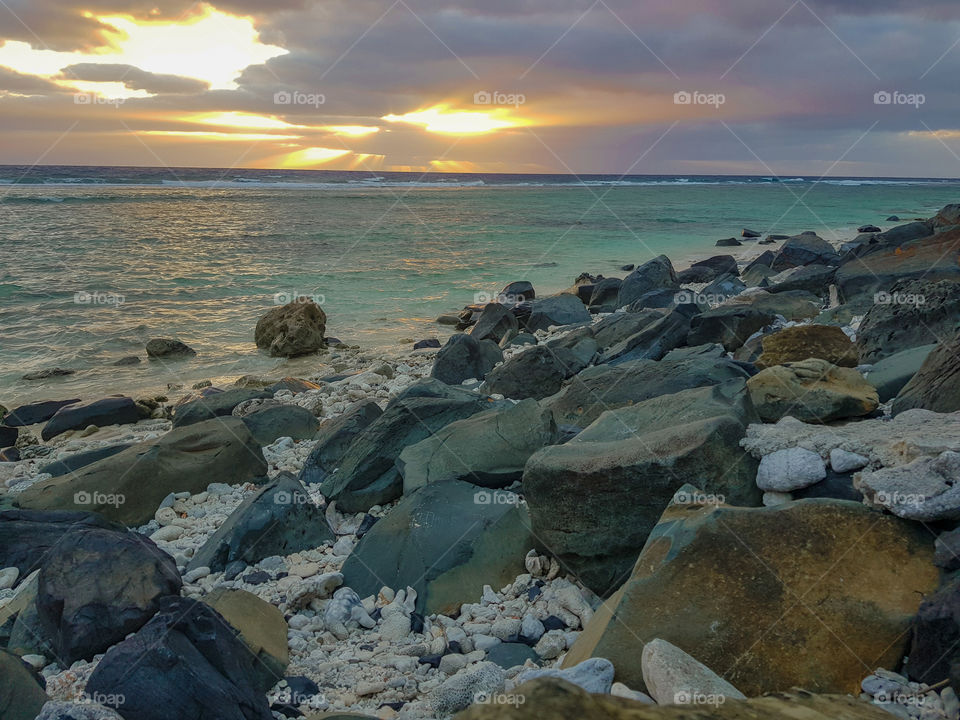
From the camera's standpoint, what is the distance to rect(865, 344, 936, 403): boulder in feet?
17.0

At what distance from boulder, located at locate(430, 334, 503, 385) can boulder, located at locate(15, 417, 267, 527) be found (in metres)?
3.36

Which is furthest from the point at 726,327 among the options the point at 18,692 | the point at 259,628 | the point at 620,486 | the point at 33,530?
the point at 18,692

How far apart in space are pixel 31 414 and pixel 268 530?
664cm

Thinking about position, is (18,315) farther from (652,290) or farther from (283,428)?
(652,290)

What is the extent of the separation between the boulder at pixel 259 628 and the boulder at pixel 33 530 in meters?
1.98

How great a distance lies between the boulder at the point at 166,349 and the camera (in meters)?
12.2

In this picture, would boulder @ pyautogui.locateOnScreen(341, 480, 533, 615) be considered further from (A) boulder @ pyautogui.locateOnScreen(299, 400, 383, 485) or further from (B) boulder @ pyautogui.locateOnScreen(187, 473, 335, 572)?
(A) boulder @ pyautogui.locateOnScreen(299, 400, 383, 485)

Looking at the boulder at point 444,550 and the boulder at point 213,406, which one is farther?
the boulder at point 213,406

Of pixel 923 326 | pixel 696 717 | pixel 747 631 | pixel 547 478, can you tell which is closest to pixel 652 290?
pixel 923 326

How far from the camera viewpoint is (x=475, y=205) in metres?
50.1

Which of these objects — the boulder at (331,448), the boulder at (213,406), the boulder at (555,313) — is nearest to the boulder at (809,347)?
the boulder at (331,448)

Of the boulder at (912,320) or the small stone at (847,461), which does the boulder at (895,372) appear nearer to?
the boulder at (912,320)

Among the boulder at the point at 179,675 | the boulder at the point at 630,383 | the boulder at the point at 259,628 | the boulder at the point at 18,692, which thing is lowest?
the boulder at the point at 259,628

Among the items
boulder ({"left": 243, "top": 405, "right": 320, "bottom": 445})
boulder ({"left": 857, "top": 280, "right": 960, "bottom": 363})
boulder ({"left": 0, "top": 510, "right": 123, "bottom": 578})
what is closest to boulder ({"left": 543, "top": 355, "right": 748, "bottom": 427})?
boulder ({"left": 857, "top": 280, "right": 960, "bottom": 363})
